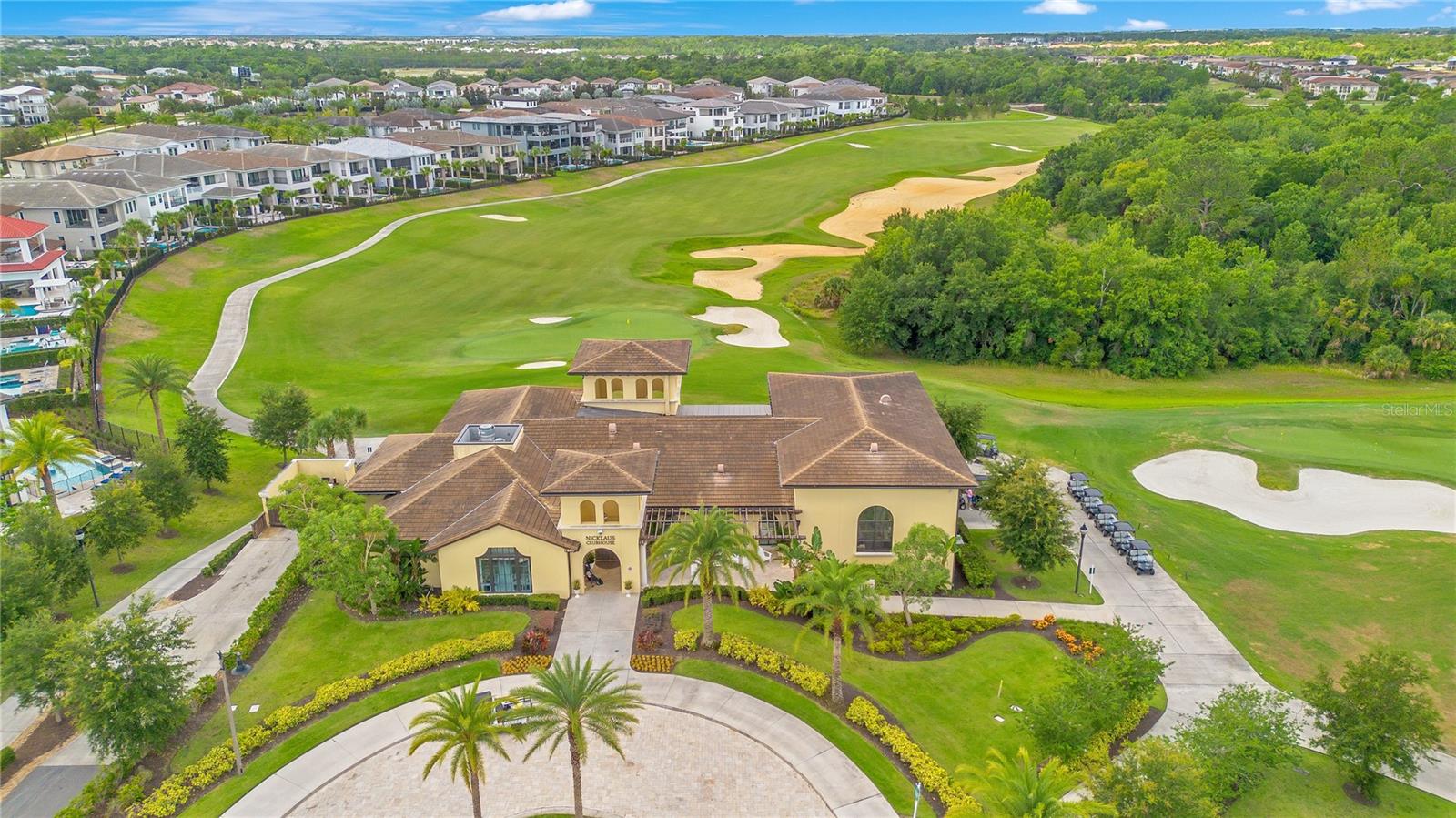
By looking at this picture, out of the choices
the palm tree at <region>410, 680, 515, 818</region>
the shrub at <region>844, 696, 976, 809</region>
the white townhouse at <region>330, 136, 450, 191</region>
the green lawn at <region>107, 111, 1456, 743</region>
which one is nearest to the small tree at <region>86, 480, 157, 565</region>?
the green lawn at <region>107, 111, 1456, 743</region>

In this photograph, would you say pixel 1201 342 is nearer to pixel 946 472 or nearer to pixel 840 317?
pixel 840 317

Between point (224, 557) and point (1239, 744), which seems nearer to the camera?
point (1239, 744)

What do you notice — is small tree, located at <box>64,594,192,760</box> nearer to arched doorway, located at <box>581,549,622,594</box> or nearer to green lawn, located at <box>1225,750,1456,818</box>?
arched doorway, located at <box>581,549,622,594</box>

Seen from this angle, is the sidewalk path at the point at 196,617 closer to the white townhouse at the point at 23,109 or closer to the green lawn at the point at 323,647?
the green lawn at the point at 323,647

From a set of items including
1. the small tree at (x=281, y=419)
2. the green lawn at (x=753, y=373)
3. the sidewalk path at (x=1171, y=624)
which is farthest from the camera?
the small tree at (x=281, y=419)

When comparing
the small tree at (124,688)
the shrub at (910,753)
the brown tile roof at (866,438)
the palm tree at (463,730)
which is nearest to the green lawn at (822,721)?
the shrub at (910,753)

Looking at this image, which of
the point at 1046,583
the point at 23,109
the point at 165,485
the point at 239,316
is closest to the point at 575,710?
the point at 1046,583

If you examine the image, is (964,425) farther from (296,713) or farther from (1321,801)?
(296,713)
